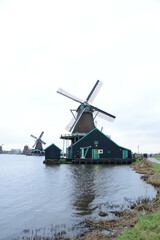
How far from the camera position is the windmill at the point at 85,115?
5050 cm

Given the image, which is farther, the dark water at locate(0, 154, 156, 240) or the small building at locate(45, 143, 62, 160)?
the small building at locate(45, 143, 62, 160)

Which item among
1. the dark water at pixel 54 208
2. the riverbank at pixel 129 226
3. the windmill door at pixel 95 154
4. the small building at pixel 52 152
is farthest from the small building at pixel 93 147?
the riverbank at pixel 129 226

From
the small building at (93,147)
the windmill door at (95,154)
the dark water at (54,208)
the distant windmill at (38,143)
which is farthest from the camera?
the distant windmill at (38,143)

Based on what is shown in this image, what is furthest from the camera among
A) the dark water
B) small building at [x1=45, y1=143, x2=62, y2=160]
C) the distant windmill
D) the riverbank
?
the distant windmill

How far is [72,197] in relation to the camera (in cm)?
1400

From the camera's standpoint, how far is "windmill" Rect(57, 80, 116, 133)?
5050 centimetres

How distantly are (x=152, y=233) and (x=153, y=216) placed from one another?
186cm

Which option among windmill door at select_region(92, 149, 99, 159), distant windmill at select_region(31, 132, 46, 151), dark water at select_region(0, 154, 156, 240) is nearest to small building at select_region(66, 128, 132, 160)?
windmill door at select_region(92, 149, 99, 159)

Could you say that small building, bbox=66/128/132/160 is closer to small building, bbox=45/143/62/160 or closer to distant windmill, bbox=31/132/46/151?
small building, bbox=45/143/62/160

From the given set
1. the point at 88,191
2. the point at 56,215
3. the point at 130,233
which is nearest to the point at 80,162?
the point at 88,191

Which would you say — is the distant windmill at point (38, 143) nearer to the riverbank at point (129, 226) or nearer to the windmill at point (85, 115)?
the windmill at point (85, 115)

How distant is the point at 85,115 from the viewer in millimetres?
51094

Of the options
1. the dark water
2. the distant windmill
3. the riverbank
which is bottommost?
the dark water

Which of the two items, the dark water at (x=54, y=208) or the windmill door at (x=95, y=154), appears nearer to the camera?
the dark water at (x=54, y=208)
